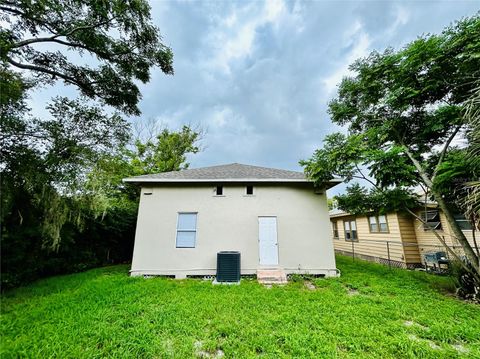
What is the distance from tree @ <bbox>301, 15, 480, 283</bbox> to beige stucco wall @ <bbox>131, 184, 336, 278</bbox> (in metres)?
1.56

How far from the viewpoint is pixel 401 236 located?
841 cm

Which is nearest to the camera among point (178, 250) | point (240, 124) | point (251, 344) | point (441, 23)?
point (251, 344)

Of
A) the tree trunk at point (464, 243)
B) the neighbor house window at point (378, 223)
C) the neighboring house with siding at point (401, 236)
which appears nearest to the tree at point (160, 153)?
the neighboring house with siding at point (401, 236)

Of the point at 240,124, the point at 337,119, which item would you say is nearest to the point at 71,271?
the point at 337,119

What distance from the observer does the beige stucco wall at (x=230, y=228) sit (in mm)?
6340

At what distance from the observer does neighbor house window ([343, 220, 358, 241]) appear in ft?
38.3

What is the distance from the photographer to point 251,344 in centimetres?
271

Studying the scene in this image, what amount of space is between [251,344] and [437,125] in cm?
695

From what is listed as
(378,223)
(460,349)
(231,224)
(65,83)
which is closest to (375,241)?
(378,223)

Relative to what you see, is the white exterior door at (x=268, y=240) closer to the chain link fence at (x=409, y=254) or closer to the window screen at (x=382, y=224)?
the chain link fence at (x=409, y=254)

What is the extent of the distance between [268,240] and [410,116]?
612cm

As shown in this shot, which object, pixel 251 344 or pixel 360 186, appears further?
pixel 360 186

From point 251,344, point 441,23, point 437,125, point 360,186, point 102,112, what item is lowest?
point 251,344

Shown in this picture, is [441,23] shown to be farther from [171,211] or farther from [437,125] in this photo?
[171,211]
